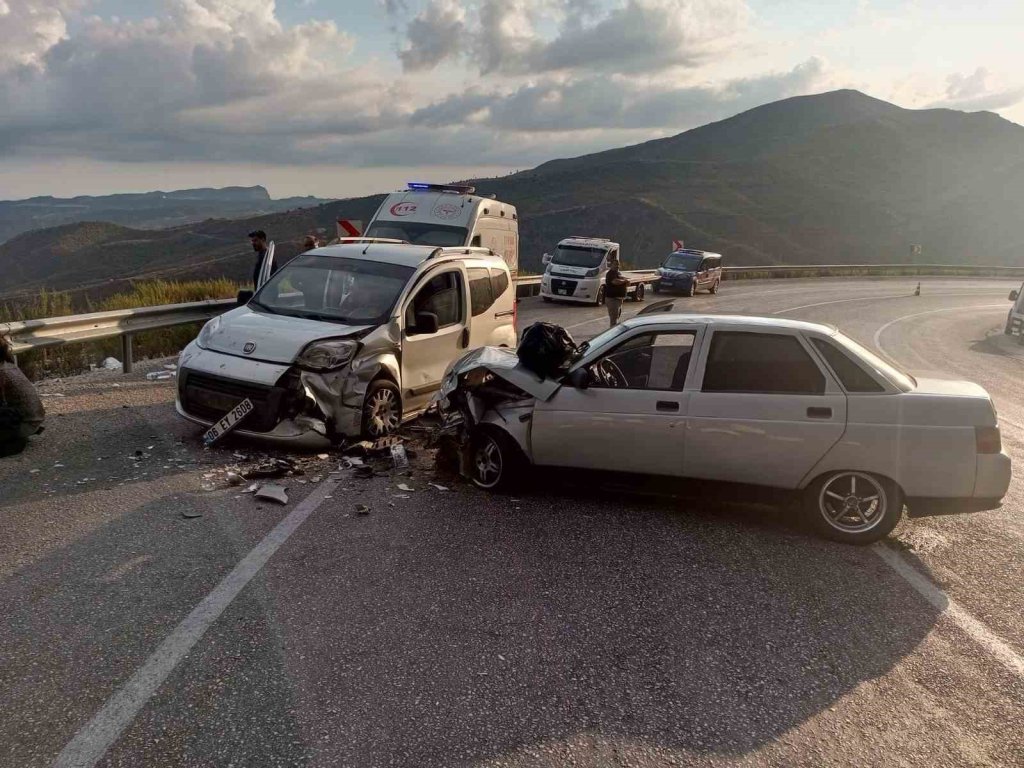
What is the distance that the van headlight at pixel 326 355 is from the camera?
23.9 feet

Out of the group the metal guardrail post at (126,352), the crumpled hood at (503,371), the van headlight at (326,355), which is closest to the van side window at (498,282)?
the crumpled hood at (503,371)

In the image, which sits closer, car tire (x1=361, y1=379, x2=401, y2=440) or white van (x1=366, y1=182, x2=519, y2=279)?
car tire (x1=361, y1=379, x2=401, y2=440)

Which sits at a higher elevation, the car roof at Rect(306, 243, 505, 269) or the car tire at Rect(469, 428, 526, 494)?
the car roof at Rect(306, 243, 505, 269)

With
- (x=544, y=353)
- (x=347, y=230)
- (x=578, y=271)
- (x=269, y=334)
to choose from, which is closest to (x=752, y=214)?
(x=578, y=271)

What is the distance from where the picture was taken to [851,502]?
5781 millimetres

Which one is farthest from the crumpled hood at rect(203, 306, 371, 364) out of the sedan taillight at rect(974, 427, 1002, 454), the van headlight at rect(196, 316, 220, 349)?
the sedan taillight at rect(974, 427, 1002, 454)

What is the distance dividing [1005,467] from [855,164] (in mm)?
176130

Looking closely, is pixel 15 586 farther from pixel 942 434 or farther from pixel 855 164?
pixel 855 164

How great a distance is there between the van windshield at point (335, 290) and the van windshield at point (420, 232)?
6.29m

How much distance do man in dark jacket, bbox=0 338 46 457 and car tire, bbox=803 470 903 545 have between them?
6753 millimetres

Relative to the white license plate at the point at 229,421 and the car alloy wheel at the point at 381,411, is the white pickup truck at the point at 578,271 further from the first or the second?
the white license plate at the point at 229,421

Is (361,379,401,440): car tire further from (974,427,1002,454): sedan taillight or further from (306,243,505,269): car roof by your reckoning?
(974,427,1002,454): sedan taillight

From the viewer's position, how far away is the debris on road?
6.20 m

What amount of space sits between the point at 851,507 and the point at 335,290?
5584mm
